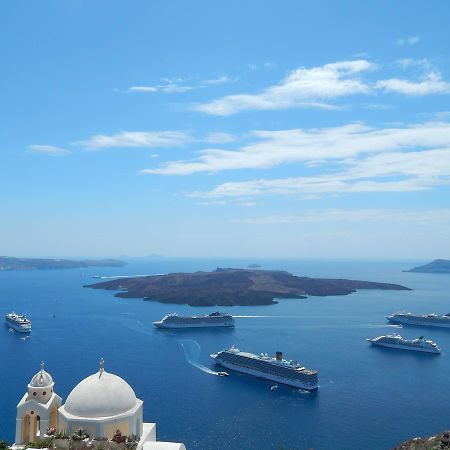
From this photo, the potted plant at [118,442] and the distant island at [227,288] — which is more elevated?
the potted plant at [118,442]

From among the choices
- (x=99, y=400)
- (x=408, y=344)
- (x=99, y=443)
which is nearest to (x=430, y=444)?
(x=99, y=443)

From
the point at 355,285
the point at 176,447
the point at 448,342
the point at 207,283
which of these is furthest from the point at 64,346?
the point at 355,285

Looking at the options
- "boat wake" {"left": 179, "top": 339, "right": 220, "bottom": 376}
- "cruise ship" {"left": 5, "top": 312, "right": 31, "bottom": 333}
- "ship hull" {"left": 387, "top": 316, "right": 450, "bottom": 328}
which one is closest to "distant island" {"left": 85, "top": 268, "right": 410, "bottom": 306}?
"ship hull" {"left": 387, "top": 316, "right": 450, "bottom": 328}

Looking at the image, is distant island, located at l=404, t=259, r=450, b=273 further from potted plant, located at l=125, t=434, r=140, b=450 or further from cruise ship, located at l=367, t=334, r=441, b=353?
potted plant, located at l=125, t=434, r=140, b=450

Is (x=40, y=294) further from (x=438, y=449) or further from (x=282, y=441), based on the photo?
(x=438, y=449)

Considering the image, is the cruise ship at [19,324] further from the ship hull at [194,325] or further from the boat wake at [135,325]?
the ship hull at [194,325]

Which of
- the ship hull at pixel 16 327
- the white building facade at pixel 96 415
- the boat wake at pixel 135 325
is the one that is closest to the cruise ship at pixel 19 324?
the ship hull at pixel 16 327
